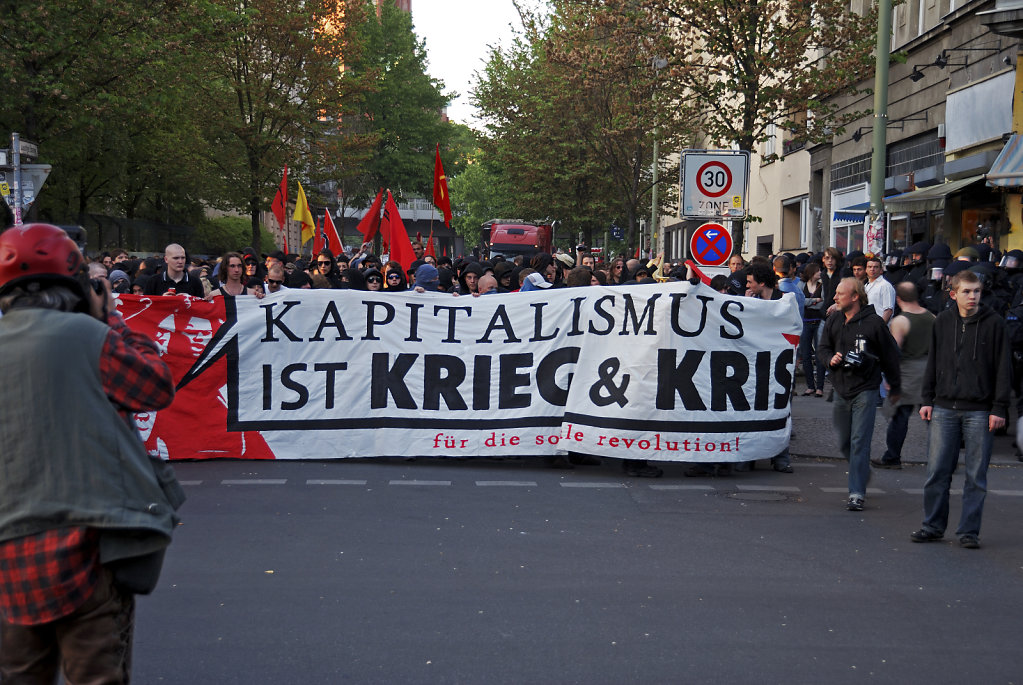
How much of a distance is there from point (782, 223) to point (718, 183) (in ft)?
79.9

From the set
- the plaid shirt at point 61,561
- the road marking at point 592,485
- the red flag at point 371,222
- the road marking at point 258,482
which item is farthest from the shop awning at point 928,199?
the plaid shirt at point 61,561

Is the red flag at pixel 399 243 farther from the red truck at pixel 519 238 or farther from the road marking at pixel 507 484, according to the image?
the red truck at pixel 519 238

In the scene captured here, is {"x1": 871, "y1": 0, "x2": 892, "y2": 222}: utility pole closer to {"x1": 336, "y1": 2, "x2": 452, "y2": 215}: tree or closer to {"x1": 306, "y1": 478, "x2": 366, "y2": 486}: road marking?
{"x1": 306, "y1": 478, "x2": 366, "y2": 486}: road marking

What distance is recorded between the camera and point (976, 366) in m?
7.67

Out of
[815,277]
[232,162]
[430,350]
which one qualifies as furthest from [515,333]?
[232,162]

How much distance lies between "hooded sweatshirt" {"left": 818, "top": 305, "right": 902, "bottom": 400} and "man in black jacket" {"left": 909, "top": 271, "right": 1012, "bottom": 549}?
97 cm

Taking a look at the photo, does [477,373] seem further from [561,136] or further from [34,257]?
[561,136]

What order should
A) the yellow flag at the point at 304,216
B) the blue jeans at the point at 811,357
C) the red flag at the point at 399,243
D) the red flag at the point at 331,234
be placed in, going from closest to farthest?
1. the blue jeans at the point at 811,357
2. the red flag at the point at 399,243
3. the red flag at the point at 331,234
4. the yellow flag at the point at 304,216

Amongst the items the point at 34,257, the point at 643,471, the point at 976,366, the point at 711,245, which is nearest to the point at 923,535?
the point at 976,366

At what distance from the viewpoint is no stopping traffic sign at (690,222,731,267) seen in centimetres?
1523

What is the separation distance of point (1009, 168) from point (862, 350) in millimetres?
9476

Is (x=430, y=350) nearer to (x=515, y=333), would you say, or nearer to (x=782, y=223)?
(x=515, y=333)

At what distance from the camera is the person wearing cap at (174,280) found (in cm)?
1223

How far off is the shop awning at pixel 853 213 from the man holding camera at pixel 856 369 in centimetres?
1517
